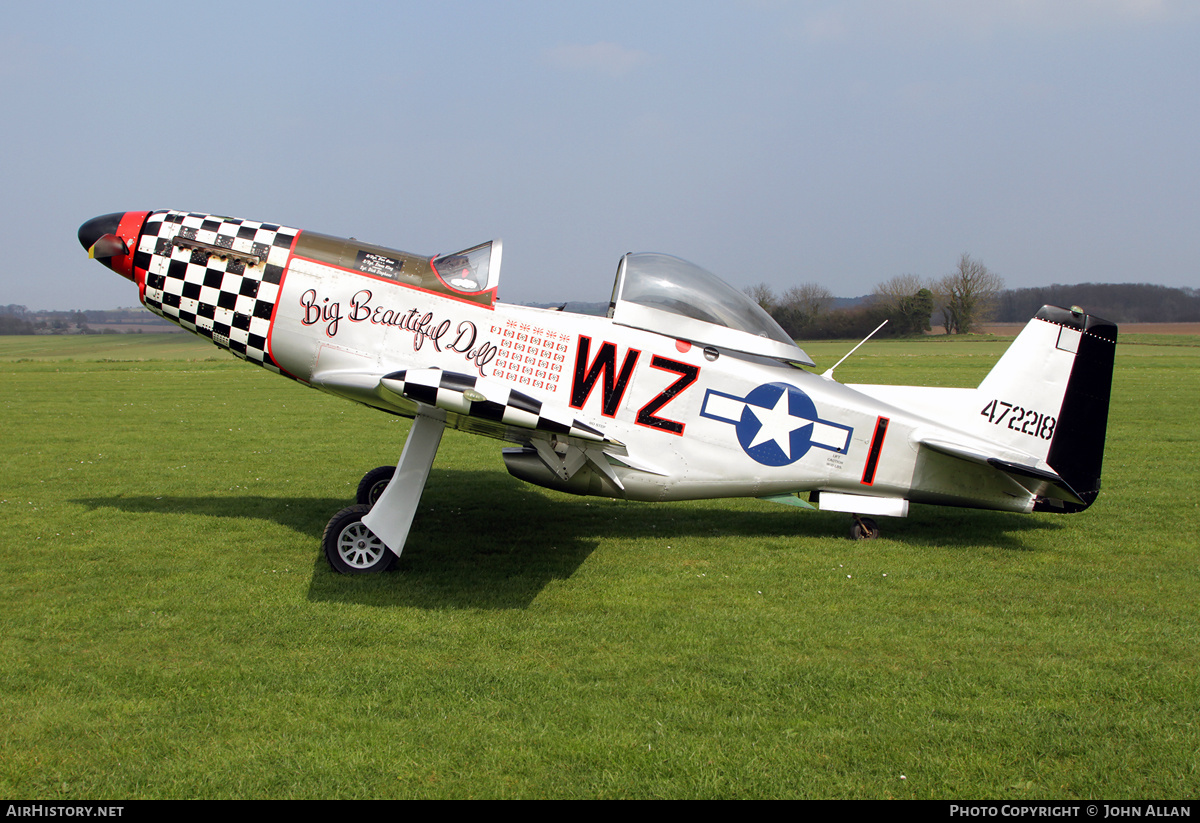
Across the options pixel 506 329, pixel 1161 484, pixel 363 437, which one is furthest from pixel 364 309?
pixel 1161 484

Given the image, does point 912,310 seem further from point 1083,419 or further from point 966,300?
point 1083,419

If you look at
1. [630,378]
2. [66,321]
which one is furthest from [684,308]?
[66,321]

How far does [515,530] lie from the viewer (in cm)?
834

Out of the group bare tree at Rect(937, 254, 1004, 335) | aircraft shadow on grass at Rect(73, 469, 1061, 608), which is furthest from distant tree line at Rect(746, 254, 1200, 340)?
aircraft shadow on grass at Rect(73, 469, 1061, 608)

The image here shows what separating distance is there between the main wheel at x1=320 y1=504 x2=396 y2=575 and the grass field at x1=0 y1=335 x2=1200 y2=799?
0.20 meters

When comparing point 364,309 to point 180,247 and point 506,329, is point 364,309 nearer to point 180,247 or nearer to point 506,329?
point 506,329

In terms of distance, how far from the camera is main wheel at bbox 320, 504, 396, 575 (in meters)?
6.64

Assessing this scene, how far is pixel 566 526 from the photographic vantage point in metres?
8.58

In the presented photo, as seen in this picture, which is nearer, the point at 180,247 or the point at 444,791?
the point at 444,791

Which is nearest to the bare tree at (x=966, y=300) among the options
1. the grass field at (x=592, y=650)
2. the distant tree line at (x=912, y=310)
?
the distant tree line at (x=912, y=310)

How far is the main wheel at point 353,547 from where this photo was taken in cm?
664

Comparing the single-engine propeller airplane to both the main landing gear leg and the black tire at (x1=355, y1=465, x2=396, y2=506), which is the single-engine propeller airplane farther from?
the black tire at (x1=355, y1=465, x2=396, y2=506)

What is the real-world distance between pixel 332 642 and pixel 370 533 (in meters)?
1.59

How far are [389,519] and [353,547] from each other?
0.46 meters
